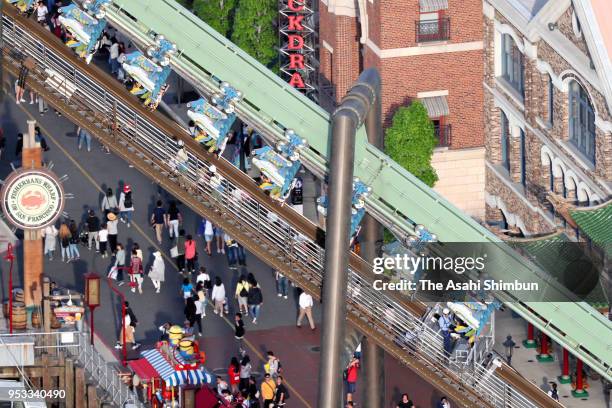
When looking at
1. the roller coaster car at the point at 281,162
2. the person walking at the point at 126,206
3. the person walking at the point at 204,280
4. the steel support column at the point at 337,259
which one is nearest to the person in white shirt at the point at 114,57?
the person walking at the point at 126,206

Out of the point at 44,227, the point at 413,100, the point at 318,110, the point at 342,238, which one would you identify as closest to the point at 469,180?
the point at 413,100

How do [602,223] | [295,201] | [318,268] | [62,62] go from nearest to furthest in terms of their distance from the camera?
[318,268]
[62,62]
[602,223]
[295,201]

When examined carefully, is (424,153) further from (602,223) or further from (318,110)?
(318,110)

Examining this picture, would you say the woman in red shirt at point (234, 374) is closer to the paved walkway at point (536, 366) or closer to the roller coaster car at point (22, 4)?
the paved walkway at point (536, 366)

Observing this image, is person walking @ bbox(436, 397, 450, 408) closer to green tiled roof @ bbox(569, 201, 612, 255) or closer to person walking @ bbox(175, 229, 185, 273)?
green tiled roof @ bbox(569, 201, 612, 255)

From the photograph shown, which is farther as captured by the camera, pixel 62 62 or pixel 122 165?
pixel 122 165
